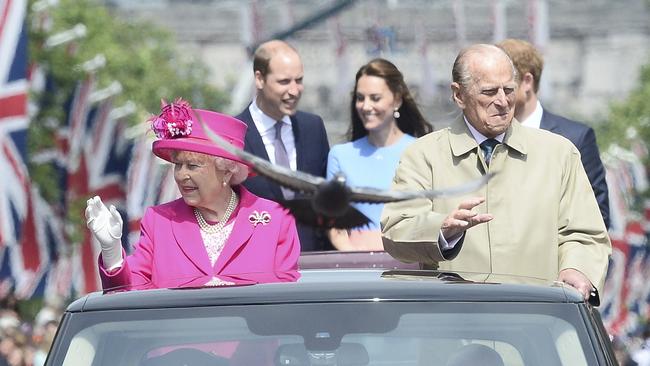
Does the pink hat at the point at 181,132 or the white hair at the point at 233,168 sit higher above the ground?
the pink hat at the point at 181,132

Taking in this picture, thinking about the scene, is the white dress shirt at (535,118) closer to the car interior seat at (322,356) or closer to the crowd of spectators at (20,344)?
the car interior seat at (322,356)

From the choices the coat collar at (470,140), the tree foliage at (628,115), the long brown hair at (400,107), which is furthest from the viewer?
the tree foliage at (628,115)

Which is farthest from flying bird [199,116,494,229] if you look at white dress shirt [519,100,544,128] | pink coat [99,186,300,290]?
A: white dress shirt [519,100,544,128]

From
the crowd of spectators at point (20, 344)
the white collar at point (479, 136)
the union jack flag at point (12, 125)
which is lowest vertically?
the crowd of spectators at point (20, 344)

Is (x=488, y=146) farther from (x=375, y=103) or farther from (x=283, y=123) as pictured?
(x=283, y=123)

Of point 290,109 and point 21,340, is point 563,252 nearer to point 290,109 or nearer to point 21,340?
point 290,109

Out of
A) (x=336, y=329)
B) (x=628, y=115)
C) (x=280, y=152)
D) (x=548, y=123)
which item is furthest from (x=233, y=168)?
(x=628, y=115)

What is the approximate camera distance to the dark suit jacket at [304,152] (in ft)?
37.3

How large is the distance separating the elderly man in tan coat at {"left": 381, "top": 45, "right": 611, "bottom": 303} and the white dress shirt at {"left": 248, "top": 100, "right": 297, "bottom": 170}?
3103mm

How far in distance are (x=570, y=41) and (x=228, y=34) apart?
18.4 meters

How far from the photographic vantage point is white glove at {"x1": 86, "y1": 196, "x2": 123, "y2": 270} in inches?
312

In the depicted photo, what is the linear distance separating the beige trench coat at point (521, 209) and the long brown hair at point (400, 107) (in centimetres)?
335

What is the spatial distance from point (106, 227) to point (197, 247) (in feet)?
1.26

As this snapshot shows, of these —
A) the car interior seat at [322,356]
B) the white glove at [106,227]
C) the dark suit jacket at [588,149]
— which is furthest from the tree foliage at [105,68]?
the car interior seat at [322,356]
